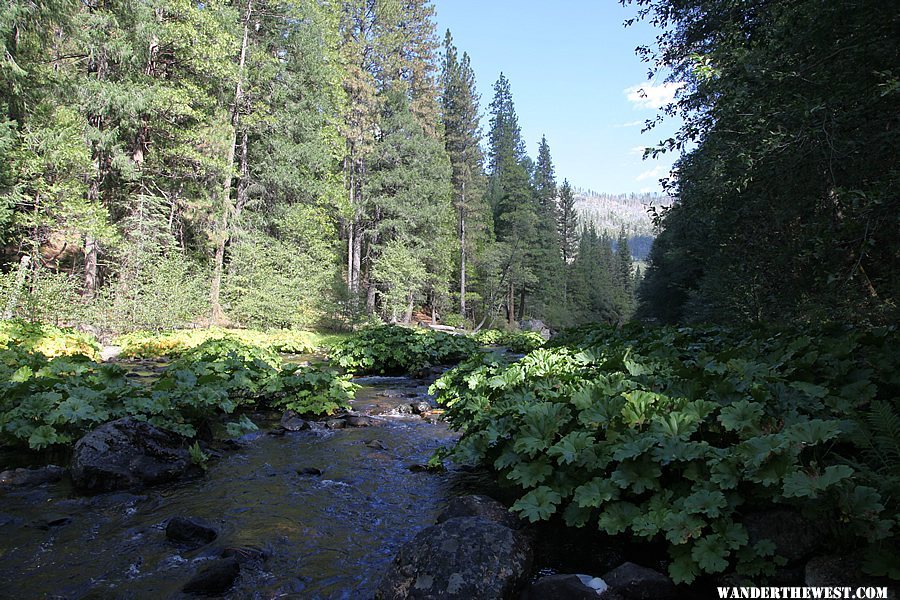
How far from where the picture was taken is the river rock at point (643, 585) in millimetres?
2607

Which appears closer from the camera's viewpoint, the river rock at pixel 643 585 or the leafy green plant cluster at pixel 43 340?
the river rock at pixel 643 585

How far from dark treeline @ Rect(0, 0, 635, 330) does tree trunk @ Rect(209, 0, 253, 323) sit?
85mm

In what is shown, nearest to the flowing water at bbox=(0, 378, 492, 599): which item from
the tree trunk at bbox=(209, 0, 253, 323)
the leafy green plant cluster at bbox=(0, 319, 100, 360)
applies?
the leafy green plant cluster at bbox=(0, 319, 100, 360)

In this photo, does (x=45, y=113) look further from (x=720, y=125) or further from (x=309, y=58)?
(x=720, y=125)

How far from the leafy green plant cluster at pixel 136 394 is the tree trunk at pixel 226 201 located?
11696 mm

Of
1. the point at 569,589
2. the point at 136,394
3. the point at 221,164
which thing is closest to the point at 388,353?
the point at 136,394

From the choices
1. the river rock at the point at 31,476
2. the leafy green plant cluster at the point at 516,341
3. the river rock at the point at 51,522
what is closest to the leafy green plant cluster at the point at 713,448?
the river rock at the point at 51,522

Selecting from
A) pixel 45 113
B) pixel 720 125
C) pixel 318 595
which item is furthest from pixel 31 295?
pixel 720 125

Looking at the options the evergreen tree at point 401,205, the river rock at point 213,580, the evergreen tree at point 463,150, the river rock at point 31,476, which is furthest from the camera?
the evergreen tree at point 463,150

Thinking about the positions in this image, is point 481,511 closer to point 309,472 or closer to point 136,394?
point 309,472

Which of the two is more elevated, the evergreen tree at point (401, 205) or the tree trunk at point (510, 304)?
the evergreen tree at point (401, 205)

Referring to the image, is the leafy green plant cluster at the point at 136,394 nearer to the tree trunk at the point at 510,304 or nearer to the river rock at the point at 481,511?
the river rock at the point at 481,511

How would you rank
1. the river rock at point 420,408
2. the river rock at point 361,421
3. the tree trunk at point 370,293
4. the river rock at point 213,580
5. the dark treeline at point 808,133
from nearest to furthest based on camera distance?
the river rock at point 213,580
the dark treeline at point 808,133
the river rock at point 361,421
the river rock at point 420,408
the tree trunk at point 370,293

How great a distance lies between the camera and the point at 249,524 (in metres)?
3.92
